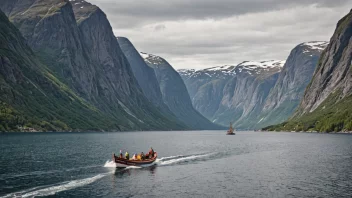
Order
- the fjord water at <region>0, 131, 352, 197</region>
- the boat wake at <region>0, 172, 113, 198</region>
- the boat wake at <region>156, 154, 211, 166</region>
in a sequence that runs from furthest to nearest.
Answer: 1. the boat wake at <region>156, 154, 211, 166</region>
2. the fjord water at <region>0, 131, 352, 197</region>
3. the boat wake at <region>0, 172, 113, 198</region>

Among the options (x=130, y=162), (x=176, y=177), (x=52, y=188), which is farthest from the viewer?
(x=130, y=162)

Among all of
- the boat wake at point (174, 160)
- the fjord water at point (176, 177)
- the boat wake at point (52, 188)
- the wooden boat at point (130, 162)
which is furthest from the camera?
the boat wake at point (174, 160)

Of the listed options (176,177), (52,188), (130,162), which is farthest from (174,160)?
(52,188)

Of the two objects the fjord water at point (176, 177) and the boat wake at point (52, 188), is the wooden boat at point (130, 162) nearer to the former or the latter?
the fjord water at point (176, 177)

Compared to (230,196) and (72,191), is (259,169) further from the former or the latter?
(72,191)

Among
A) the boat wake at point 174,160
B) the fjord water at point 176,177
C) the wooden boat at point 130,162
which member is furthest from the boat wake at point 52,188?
the boat wake at point 174,160

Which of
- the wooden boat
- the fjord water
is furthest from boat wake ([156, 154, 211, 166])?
the wooden boat

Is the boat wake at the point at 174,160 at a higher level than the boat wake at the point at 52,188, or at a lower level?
lower

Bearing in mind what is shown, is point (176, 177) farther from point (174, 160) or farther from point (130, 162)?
point (174, 160)

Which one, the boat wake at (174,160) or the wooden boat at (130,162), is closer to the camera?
the wooden boat at (130,162)

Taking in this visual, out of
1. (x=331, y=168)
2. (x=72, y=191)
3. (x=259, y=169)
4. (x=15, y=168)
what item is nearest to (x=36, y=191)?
(x=72, y=191)

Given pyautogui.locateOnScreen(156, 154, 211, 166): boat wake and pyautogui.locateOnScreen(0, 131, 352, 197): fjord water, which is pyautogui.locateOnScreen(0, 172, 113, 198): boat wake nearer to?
pyautogui.locateOnScreen(0, 131, 352, 197): fjord water
